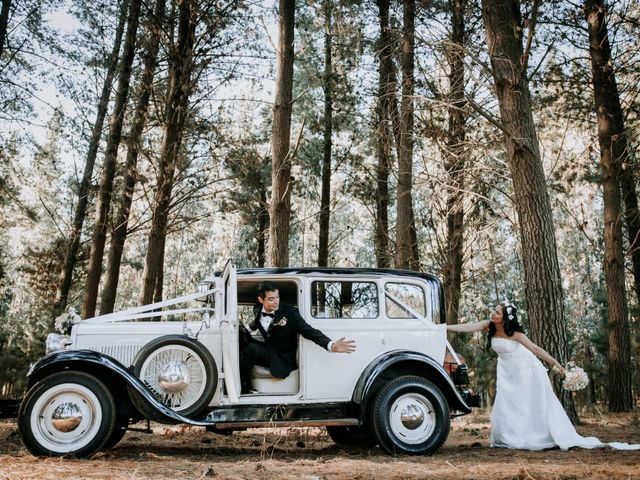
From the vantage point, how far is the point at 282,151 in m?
9.97

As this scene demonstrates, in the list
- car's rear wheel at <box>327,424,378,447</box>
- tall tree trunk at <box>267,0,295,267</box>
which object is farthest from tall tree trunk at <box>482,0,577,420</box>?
tall tree trunk at <box>267,0,295,267</box>

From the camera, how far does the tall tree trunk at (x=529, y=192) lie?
8391mm

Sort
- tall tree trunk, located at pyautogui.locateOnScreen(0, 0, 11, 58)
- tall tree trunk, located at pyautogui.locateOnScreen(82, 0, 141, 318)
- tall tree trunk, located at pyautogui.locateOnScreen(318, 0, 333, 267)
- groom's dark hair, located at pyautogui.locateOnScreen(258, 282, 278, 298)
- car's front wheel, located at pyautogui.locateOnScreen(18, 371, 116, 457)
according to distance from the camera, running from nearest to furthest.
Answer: car's front wheel, located at pyautogui.locateOnScreen(18, 371, 116, 457) < groom's dark hair, located at pyautogui.locateOnScreen(258, 282, 278, 298) < tall tree trunk, located at pyautogui.locateOnScreen(0, 0, 11, 58) < tall tree trunk, located at pyautogui.locateOnScreen(82, 0, 141, 318) < tall tree trunk, located at pyautogui.locateOnScreen(318, 0, 333, 267)

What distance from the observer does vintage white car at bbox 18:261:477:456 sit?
5.72 metres

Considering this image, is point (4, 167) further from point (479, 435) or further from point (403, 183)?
point (479, 435)

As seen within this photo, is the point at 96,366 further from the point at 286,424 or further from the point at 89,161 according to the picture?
the point at 89,161

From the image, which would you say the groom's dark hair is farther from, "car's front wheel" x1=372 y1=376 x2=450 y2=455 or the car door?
"car's front wheel" x1=372 y1=376 x2=450 y2=455

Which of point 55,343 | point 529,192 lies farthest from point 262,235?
point 55,343

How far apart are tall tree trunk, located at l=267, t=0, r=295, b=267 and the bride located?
3453 mm

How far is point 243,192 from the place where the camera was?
68.8 feet

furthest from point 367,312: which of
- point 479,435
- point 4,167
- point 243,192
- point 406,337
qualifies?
point 243,192

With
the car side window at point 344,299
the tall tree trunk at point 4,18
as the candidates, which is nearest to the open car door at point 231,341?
the car side window at point 344,299

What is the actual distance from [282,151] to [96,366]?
5227 mm

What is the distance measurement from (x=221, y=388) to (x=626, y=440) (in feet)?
17.0
